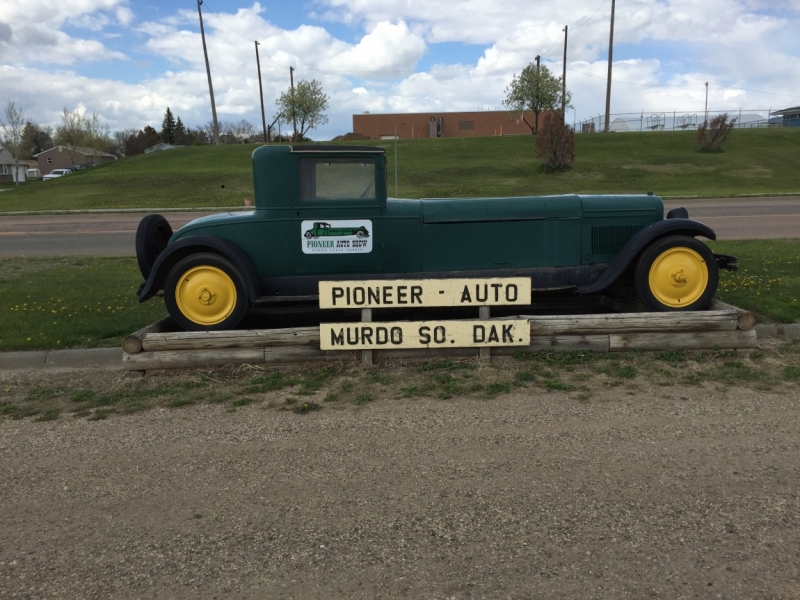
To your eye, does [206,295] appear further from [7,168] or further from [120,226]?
[7,168]

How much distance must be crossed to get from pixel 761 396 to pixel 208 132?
10046 centimetres

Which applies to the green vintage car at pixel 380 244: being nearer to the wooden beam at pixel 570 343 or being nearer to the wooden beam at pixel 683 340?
the wooden beam at pixel 683 340

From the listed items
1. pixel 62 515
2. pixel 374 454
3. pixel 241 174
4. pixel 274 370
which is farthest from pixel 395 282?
pixel 241 174

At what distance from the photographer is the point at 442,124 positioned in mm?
66438

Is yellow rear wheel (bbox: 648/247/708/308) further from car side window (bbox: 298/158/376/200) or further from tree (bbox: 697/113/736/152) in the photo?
tree (bbox: 697/113/736/152)

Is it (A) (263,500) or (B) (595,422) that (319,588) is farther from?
(B) (595,422)

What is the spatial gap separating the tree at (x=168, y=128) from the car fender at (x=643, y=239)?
92148 millimetres

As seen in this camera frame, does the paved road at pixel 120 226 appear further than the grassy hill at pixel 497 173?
No

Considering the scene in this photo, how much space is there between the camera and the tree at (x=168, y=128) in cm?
8912

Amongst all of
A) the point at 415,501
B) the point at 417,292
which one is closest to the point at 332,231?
the point at 417,292

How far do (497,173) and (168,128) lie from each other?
229 feet

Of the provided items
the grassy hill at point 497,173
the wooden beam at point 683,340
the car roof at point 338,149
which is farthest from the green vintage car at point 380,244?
the grassy hill at point 497,173

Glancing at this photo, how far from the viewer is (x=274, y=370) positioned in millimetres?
5559

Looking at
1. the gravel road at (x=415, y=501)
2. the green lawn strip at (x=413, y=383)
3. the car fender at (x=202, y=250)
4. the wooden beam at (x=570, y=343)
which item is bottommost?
the green lawn strip at (x=413, y=383)
